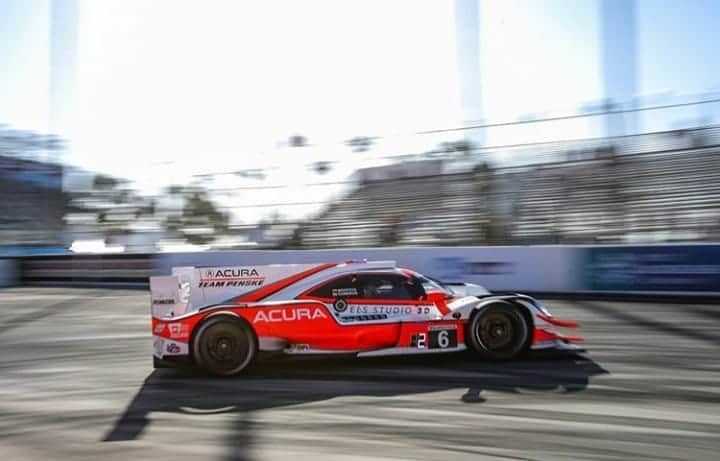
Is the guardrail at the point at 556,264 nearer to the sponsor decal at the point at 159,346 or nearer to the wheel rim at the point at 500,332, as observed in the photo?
the wheel rim at the point at 500,332

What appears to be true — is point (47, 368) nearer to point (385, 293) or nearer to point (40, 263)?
point (385, 293)

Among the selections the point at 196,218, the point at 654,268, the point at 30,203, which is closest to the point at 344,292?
the point at 654,268

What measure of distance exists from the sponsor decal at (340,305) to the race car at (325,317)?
10mm

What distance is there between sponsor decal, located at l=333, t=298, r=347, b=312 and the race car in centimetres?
1

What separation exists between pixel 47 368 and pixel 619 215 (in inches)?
512

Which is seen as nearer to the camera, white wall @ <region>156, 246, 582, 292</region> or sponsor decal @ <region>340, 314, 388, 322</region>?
sponsor decal @ <region>340, 314, 388, 322</region>

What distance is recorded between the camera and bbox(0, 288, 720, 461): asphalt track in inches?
167

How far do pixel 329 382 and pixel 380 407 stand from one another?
1046 millimetres

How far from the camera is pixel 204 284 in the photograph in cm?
686

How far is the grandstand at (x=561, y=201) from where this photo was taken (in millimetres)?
15422

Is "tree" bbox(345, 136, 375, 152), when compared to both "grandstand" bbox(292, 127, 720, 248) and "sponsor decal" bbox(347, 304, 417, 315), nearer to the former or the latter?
"grandstand" bbox(292, 127, 720, 248)

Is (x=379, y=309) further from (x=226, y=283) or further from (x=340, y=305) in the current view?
(x=226, y=283)

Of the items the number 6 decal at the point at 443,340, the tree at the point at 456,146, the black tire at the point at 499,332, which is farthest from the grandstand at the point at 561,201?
the number 6 decal at the point at 443,340

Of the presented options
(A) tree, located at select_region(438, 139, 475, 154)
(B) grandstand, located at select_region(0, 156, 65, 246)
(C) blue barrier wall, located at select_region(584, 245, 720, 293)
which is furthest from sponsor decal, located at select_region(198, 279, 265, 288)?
(B) grandstand, located at select_region(0, 156, 65, 246)
